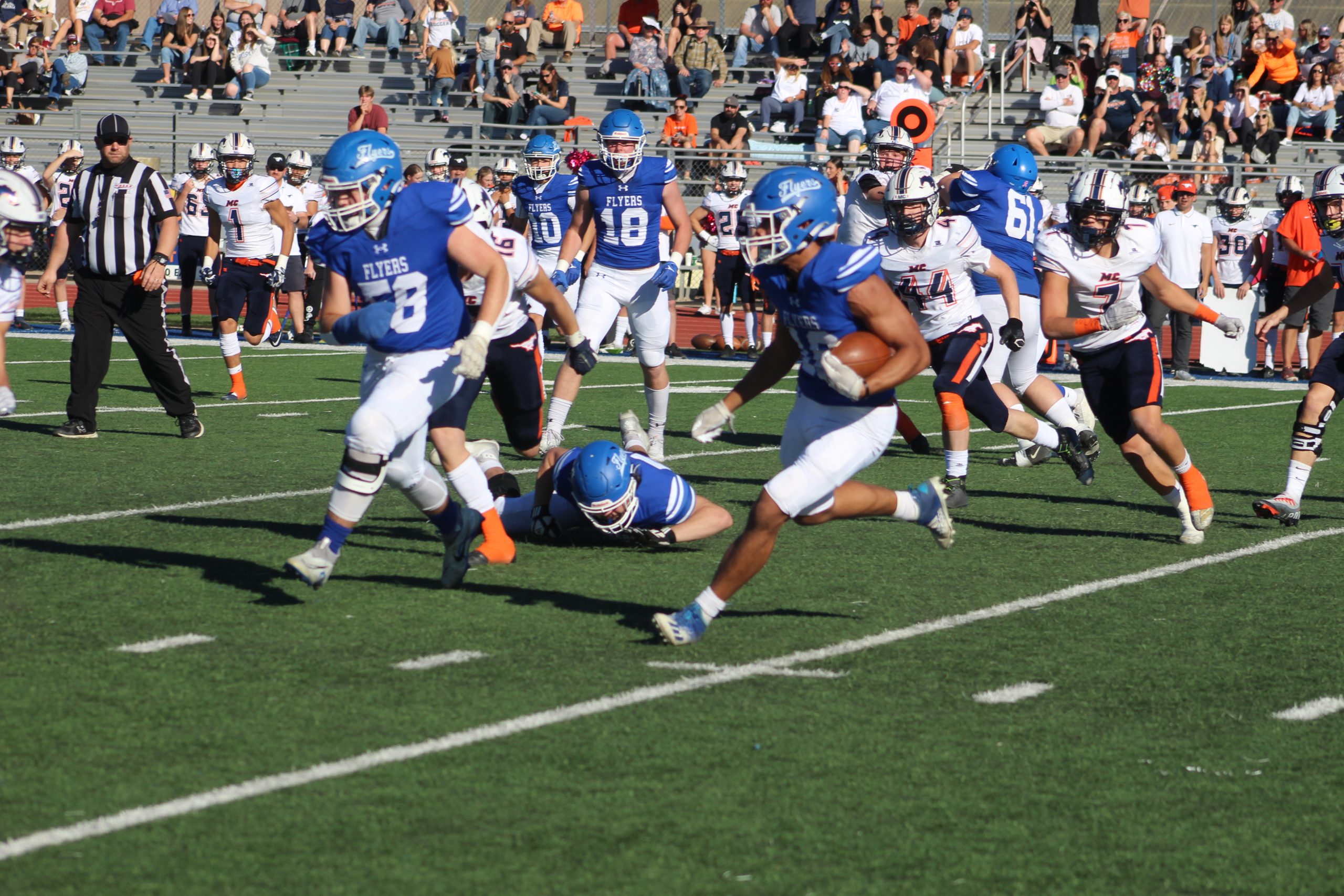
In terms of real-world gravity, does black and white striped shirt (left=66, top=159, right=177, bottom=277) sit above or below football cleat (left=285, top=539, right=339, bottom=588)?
above

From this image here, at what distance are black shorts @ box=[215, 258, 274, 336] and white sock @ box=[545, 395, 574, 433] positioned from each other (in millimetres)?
4455

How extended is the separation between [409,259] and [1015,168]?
6.01 meters

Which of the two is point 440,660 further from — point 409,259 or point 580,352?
point 580,352

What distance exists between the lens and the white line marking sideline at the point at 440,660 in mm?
5387

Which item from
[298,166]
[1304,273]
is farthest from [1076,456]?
[298,166]

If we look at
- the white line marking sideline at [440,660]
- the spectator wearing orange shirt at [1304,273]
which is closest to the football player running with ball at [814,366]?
the white line marking sideline at [440,660]

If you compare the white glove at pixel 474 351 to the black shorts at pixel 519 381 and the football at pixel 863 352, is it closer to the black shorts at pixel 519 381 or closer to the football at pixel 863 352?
the football at pixel 863 352

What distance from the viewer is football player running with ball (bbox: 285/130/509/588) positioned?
19.6ft

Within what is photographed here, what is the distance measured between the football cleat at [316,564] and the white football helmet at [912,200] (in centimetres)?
422

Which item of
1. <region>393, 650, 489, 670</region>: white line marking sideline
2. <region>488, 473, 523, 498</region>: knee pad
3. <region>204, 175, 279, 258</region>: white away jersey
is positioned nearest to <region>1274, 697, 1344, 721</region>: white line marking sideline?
<region>393, 650, 489, 670</region>: white line marking sideline

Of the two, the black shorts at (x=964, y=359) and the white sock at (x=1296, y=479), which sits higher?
the black shorts at (x=964, y=359)

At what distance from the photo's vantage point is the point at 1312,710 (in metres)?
5.17

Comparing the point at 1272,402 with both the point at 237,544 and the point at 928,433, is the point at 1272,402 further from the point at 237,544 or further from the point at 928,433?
the point at 237,544

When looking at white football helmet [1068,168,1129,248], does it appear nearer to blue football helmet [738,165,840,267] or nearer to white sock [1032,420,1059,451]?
white sock [1032,420,1059,451]
